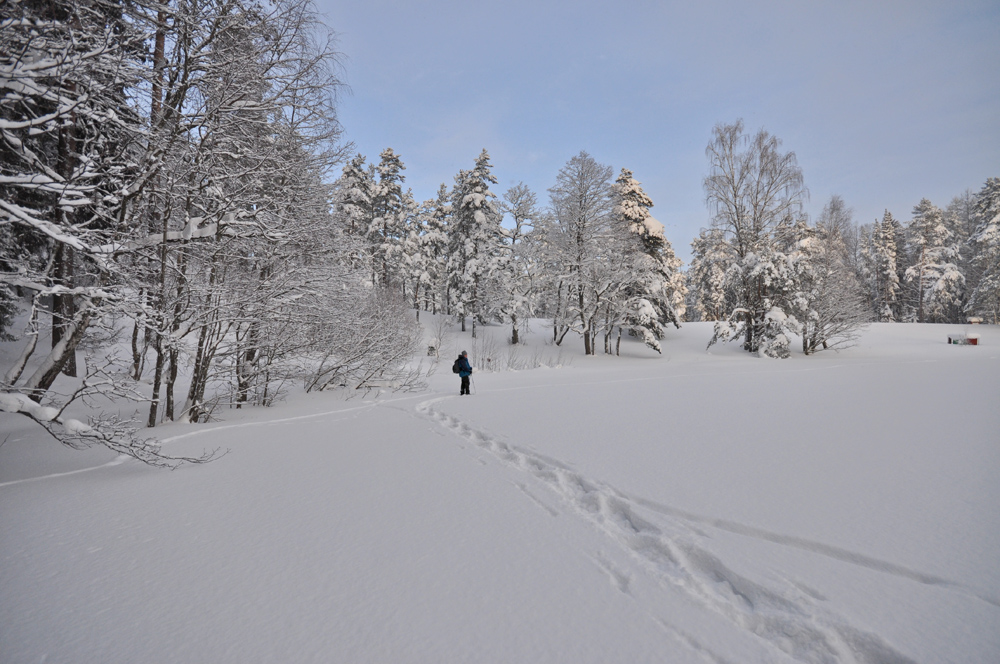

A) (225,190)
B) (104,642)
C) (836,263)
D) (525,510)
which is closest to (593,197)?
(836,263)

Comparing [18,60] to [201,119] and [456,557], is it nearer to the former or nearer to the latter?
[201,119]

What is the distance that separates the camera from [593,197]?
20.7 m

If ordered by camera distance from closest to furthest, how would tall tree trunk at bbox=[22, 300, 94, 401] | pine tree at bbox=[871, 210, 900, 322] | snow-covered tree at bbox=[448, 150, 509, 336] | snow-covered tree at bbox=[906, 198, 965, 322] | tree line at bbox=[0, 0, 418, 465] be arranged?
tree line at bbox=[0, 0, 418, 465] < tall tree trunk at bbox=[22, 300, 94, 401] < snow-covered tree at bbox=[448, 150, 509, 336] < snow-covered tree at bbox=[906, 198, 965, 322] < pine tree at bbox=[871, 210, 900, 322]

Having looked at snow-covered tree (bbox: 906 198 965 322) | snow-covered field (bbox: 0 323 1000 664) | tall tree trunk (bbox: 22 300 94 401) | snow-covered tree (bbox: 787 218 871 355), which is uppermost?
snow-covered tree (bbox: 906 198 965 322)

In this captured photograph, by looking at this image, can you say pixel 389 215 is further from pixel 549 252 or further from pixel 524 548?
pixel 524 548

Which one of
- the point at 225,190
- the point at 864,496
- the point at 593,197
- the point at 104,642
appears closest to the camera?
the point at 104,642

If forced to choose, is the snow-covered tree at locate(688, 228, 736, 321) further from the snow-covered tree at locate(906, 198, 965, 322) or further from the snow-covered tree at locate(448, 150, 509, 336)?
the snow-covered tree at locate(448, 150, 509, 336)

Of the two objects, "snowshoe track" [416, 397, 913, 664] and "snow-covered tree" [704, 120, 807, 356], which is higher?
"snow-covered tree" [704, 120, 807, 356]

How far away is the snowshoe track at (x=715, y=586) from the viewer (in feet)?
5.59

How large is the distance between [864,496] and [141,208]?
7.91 m

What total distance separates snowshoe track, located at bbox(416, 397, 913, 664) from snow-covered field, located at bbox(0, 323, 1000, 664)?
0.01m

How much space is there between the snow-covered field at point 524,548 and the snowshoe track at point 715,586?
0.04 ft

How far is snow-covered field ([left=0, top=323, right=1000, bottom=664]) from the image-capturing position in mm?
1756

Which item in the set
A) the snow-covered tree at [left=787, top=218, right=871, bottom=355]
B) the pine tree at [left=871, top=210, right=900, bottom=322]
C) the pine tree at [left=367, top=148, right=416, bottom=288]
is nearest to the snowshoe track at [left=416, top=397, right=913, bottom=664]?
the snow-covered tree at [left=787, top=218, right=871, bottom=355]
